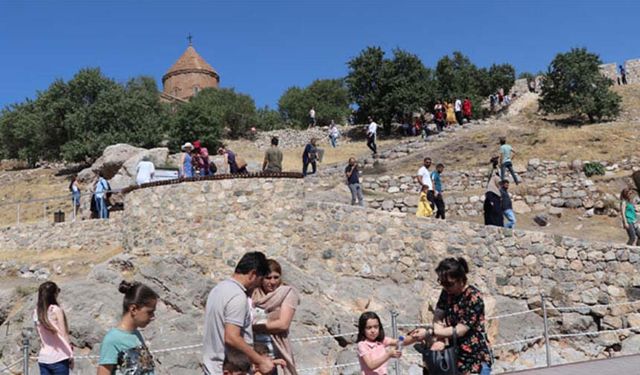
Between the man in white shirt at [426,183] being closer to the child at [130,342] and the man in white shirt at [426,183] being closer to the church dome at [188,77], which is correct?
the child at [130,342]

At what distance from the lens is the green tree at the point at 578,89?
112 ft

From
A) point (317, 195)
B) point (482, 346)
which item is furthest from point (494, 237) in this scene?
point (482, 346)

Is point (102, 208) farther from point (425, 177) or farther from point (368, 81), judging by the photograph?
point (368, 81)

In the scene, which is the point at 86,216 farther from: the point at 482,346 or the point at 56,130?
the point at 56,130

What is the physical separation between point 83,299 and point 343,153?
72.8ft

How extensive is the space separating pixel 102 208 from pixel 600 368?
51.7 ft

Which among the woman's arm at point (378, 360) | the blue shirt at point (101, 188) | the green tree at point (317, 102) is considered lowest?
the woman's arm at point (378, 360)

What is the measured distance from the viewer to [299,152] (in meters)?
35.6

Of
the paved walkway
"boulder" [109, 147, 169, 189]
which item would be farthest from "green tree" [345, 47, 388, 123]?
the paved walkway

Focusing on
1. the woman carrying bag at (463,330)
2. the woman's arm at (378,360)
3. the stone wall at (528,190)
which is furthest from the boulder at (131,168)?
the woman carrying bag at (463,330)

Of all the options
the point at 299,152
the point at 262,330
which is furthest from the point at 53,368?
the point at 299,152

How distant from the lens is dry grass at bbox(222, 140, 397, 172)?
2992 cm

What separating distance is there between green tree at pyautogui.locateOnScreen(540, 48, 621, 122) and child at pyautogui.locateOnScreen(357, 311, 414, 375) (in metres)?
32.6

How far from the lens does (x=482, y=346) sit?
5.13 metres
